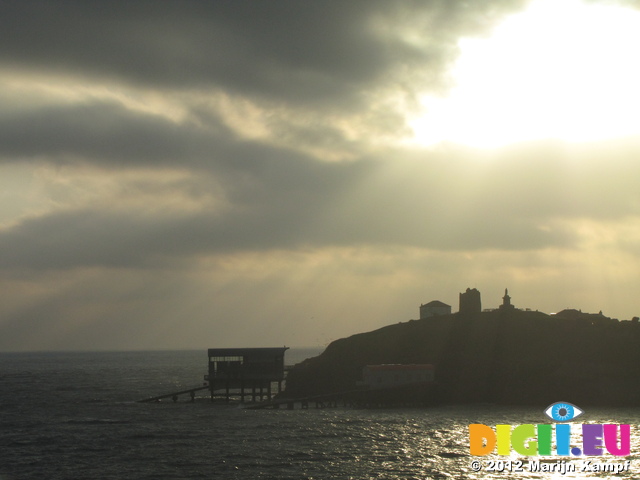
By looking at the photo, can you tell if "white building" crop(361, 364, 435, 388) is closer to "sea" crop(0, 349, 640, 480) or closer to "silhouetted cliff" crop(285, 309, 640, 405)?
"silhouetted cliff" crop(285, 309, 640, 405)

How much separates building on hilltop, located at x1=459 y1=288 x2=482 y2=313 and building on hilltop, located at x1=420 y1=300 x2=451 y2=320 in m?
18.4

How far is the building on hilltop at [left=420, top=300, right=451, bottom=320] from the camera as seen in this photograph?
147 metres

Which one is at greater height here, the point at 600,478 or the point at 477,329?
the point at 477,329

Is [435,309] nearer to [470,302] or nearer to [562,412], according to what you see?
[470,302]

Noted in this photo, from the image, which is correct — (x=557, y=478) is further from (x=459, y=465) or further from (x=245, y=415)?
(x=245, y=415)

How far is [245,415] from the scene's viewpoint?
316 feet

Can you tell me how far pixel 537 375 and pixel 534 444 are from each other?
41.1 metres

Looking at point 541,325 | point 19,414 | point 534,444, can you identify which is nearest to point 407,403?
point 541,325

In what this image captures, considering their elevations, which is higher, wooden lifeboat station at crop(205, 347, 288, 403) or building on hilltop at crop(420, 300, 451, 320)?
building on hilltop at crop(420, 300, 451, 320)

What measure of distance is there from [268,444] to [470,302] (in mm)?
62976

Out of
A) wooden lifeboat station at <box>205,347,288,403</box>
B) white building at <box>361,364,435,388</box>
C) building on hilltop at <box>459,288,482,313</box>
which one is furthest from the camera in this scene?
building on hilltop at <box>459,288,482,313</box>

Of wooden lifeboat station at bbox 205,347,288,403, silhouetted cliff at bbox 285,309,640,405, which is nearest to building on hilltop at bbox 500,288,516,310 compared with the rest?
silhouetted cliff at bbox 285,309,640,405

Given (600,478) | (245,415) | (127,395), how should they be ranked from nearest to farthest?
1. (600,478)
2. (245,415)
3. (127,395)

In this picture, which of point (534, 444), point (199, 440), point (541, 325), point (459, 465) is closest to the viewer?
point (459, 465)
